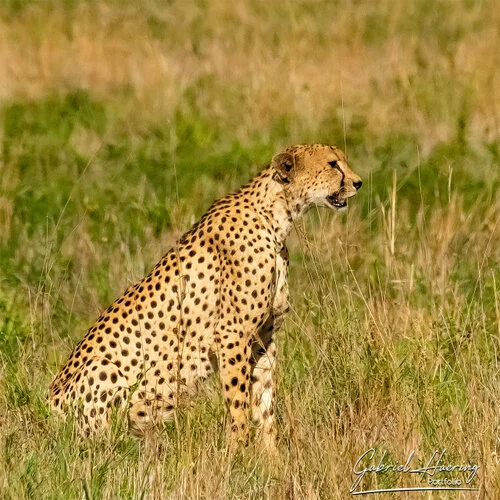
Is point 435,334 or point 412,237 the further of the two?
point 412,237

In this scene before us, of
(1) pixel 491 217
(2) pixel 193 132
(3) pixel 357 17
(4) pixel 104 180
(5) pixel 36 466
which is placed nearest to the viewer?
(5) pixel 36 466

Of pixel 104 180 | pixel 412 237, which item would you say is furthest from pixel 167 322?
pixel 104 180

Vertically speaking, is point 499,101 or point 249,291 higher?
point 249,291

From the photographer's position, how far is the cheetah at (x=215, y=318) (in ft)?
16.6

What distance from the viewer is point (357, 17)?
13.4 metres

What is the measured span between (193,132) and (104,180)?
124 cm

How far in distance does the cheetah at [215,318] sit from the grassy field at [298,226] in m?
0.12

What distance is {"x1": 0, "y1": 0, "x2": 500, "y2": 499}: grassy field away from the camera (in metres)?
4.50

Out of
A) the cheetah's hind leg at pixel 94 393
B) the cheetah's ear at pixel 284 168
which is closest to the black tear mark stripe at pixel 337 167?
the cheetah's ear at pixel 284 168

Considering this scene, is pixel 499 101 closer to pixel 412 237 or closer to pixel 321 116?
pixel 321 116

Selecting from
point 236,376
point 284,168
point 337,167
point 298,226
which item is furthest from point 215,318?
point 337,167

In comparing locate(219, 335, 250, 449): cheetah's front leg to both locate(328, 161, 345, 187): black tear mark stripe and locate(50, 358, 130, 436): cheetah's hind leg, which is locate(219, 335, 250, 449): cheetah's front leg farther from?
locate(328, 161, 345, 187): black tear mark stripe

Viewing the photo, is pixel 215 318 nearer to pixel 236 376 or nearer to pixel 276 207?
pixel 236 376

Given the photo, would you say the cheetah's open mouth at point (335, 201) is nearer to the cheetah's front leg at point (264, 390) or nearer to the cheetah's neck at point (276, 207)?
the cheetah's neck at point (276, 207)
